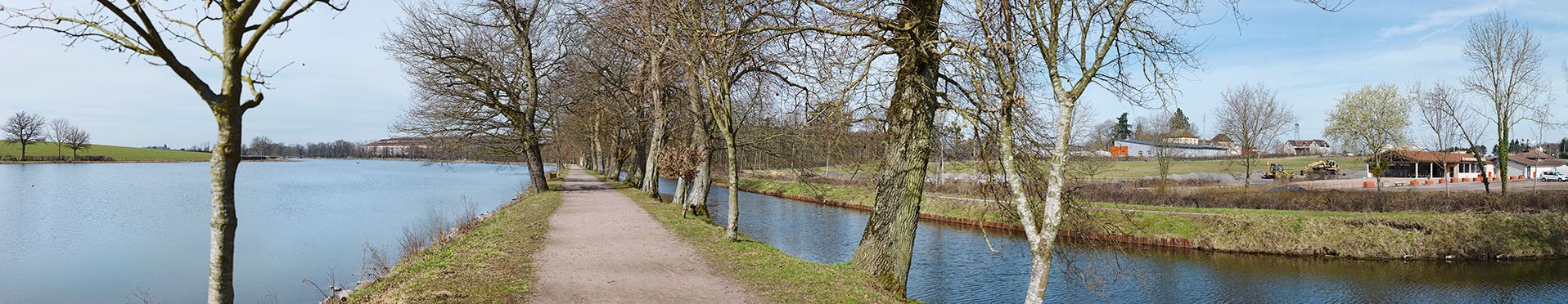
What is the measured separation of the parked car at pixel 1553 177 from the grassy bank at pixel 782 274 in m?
50.8

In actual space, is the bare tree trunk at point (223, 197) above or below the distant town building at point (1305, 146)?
below

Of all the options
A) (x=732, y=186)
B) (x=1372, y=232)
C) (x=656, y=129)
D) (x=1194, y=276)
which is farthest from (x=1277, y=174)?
(x=732, y=186)

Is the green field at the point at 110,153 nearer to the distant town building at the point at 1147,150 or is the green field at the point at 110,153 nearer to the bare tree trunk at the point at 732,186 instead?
the bare tree trunk at the point at 732,186

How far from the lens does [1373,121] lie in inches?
1409

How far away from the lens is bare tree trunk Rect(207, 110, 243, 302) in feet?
14.0

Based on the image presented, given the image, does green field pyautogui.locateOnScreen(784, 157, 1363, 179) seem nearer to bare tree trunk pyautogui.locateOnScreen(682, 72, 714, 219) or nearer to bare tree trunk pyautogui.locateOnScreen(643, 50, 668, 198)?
bare tree trunk pyautogui.locateOnScreen(643, 50, 668, 198)

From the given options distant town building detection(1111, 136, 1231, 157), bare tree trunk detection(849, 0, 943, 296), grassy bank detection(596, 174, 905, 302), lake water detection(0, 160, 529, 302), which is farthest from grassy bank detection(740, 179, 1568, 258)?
distant town building detection(1111, 136, 1231, 157)

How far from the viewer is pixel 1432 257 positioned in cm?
1806

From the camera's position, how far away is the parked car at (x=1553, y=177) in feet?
137

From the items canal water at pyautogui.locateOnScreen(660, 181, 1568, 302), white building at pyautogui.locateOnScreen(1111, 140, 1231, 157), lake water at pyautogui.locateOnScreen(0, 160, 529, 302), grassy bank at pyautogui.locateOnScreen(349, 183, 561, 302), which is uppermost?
white building at pyautogui.locateOnScreen(1111, 140, 1231, 157)

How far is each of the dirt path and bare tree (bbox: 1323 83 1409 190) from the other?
32758mm

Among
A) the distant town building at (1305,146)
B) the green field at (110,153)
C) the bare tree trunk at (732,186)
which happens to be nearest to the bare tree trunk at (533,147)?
the bare tree trunk at (732,186)

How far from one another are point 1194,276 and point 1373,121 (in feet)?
91.4

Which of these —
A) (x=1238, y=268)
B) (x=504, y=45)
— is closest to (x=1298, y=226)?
(x=1238, y=268)
